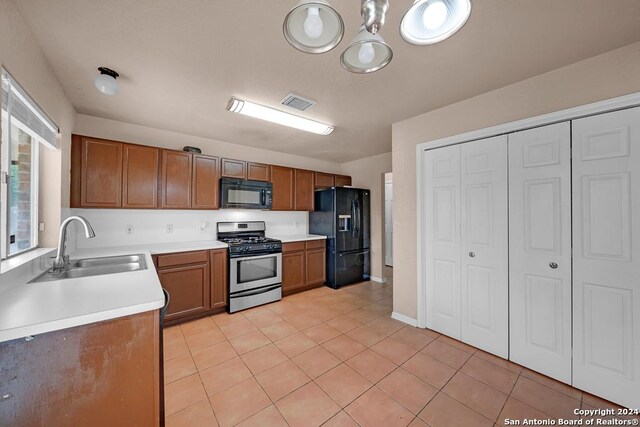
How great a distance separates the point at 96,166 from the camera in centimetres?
258

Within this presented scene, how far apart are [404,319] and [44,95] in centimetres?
387

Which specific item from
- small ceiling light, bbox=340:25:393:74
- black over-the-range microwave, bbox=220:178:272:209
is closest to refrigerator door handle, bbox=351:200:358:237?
black over-the-range microwave, bbox=220:178:272:209

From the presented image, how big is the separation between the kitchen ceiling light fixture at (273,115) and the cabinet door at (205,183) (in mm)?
1066

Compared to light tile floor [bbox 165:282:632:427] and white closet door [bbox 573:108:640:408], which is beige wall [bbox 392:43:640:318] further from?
light tile floor [bbox 165:282:632:427]

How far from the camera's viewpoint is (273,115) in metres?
2.59

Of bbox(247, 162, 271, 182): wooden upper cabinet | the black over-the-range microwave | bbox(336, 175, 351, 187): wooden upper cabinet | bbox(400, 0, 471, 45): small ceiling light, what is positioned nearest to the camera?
bbox(400, 0, 471, 45): small ceiling light

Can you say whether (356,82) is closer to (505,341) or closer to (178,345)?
(505,341)

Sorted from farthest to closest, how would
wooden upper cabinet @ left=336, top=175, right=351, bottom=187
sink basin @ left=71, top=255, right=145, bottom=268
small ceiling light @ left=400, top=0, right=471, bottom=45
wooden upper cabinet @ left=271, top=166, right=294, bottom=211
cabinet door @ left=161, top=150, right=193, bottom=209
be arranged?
1. wooden upper cabinet @ left=336, top=175, right=351, bottom=187
2. wooden upper cabinet @ left=271, top=166, right=294, bottom=211
3. cabinet door @ left=161, top=150, right=193, bottom=209
4. sink basin @ left=71, top=255, right=145, bottom=268
5. small ceiling light @ left=400, top=0, right=471, bottom=45

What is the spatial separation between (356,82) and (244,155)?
2.46 metres

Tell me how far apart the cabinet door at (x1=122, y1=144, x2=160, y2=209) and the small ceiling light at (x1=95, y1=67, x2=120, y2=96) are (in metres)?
1.04

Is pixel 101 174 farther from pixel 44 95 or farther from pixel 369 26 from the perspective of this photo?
pixel 369 26

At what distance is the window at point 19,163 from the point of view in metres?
1.39

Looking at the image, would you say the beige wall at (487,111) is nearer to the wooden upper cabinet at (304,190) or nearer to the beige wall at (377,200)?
the beige wall at (377,200)

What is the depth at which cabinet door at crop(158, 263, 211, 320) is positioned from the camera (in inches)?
107
